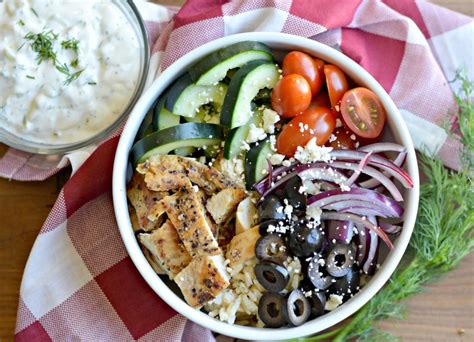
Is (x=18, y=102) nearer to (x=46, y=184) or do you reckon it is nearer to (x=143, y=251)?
(x=46, y=184)

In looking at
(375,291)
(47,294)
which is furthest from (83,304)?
(375,291)

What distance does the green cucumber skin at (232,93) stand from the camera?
2086mm

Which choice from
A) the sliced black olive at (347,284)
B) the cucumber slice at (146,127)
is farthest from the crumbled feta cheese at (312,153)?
the cucumber slice at (146,127)

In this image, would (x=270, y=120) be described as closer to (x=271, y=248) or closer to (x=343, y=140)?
(x=343, y=140)

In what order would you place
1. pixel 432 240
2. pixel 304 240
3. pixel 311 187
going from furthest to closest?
pixel 432 240 → pixel 311 187 → pixel 304 240

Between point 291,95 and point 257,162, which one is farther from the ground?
point 291,95

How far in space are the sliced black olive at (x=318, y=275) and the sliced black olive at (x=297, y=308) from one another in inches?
2.4

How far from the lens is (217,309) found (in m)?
2.15

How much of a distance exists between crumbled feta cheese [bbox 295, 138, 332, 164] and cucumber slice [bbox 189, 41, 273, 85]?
32 cm

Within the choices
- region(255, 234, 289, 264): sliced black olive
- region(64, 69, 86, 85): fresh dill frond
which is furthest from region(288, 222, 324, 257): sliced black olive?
region(64, 69, 86, 85): fresh dill frond

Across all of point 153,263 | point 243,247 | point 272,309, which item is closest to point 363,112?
point 243,247

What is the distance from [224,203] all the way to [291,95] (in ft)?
1.26

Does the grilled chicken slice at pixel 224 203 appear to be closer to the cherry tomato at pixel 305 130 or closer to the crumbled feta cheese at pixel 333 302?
the cherry tomato at pixel 305 130

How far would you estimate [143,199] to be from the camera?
2.17 meters
